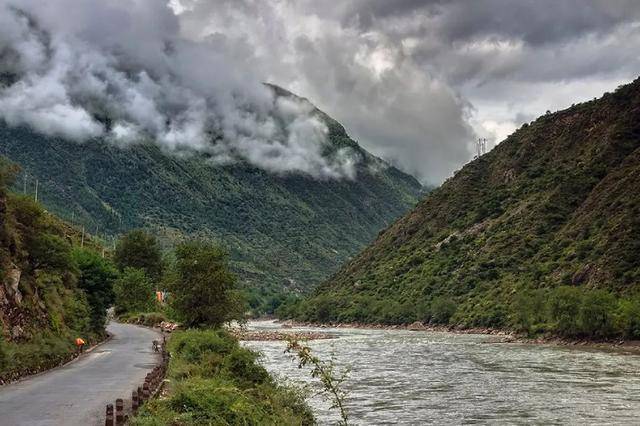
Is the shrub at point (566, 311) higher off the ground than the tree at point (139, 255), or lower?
lower

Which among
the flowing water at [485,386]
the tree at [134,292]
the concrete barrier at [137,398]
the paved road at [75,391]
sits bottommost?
the flowing water at [485,386]

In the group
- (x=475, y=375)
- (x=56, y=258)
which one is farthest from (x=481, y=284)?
(x=56, y=258)

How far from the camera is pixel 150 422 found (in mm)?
20234

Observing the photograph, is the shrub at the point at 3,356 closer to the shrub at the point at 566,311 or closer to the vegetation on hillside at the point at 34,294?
the vegetation on hillside at the point at 34,294

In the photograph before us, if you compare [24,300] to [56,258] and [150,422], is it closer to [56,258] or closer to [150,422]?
[56,258]

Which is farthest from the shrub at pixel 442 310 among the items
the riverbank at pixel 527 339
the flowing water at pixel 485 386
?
the flowing water at pixel 485 386

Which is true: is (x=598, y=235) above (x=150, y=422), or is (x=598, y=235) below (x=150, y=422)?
above

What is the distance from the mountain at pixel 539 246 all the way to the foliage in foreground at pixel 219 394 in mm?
59725

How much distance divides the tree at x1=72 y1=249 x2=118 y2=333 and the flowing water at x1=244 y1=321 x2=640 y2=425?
16608 millimetres

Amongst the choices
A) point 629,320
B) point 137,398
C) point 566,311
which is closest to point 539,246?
point 566,311

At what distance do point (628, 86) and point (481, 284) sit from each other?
250 ft

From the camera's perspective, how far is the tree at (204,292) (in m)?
68.8

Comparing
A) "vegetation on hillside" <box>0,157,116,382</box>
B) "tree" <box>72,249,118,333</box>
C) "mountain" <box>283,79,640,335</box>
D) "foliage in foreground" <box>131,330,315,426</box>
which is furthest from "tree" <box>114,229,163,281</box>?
"foliage in foreground" <box>131,330,315,426</box>

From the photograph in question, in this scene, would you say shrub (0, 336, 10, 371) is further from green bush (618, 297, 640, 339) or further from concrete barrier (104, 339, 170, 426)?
green bush (618, 297, 640, 339)
